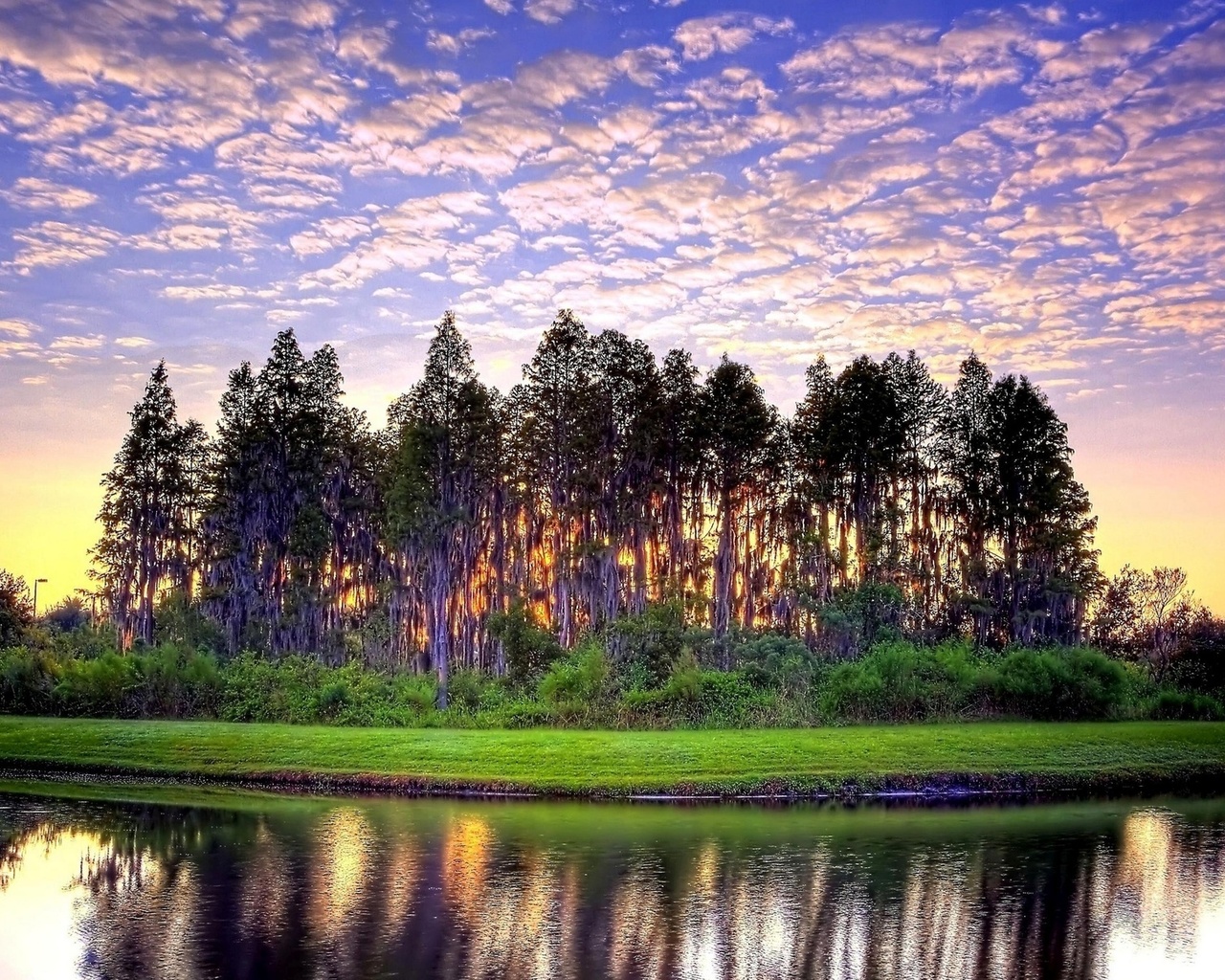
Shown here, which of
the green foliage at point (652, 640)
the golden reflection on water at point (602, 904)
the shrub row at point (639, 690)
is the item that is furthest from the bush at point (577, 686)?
the golden reflection on water at point (602, 904)

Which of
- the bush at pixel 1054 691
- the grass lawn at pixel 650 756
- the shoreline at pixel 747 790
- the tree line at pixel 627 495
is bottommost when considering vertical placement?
the shoreline at pixel 747 790

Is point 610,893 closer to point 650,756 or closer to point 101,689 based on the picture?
point 650,756

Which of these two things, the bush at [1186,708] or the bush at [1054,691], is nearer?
the bush at [1054,691]

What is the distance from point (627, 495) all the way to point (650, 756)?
107 ft

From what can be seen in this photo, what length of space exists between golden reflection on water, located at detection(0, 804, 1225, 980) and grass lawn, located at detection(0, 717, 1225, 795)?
7.12m

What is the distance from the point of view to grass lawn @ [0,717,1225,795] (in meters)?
28.7

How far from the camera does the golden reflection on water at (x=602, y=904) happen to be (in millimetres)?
12656

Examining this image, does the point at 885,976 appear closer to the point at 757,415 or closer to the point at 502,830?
the point at 502,830

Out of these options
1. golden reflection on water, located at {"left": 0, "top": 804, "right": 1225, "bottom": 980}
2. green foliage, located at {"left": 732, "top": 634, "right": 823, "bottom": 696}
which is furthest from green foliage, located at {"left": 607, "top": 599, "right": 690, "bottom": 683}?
golden reflection on water, located at {"left": 0, "top": 804, "right": 1225, "bottom": 980}

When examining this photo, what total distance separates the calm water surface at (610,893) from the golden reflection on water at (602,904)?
55 millimetres

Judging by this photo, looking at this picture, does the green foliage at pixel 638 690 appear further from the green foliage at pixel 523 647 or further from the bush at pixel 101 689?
the green foliage at pixel 523 647

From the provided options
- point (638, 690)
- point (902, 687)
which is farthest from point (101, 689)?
point (902, 687)

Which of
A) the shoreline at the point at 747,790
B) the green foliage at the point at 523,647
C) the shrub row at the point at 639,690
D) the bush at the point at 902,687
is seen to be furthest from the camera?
the green foliage at the point at 523,647

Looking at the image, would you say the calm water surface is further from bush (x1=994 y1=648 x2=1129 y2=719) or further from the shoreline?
bush (x1=994 y1=648 x2=1129 y2=719)
